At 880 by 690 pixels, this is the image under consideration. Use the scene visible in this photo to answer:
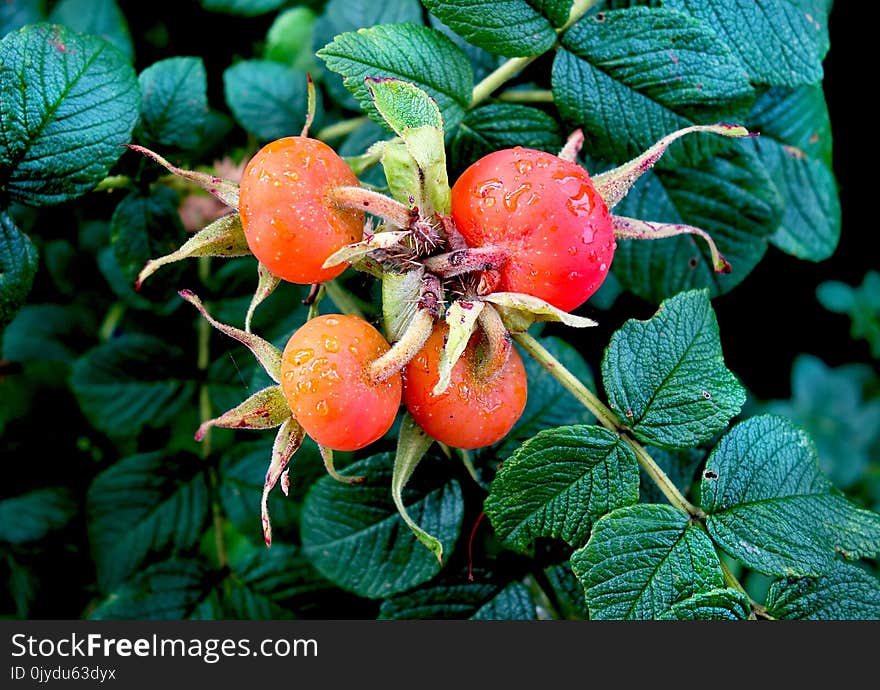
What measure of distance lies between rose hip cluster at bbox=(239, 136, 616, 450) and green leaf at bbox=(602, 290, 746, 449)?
0.74 ft

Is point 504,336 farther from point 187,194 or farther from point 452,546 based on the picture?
point 187,194

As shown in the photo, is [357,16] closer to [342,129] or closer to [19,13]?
[342,129]

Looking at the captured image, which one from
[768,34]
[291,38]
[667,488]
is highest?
[768,34]

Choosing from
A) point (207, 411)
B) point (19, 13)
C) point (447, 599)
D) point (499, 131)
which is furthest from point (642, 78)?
point (19, 13)

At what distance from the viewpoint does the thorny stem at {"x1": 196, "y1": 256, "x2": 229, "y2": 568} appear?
5.47 ft

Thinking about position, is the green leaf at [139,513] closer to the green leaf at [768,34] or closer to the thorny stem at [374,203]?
the thorny stem at [374,203]

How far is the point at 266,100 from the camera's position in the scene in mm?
1684

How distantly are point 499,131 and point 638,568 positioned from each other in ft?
2.24

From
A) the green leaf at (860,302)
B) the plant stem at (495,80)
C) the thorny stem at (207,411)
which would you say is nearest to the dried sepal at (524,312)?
the plant stem at (495,80)

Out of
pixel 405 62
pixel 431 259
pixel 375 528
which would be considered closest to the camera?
pixel 431 259

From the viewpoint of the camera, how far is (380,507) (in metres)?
1.35

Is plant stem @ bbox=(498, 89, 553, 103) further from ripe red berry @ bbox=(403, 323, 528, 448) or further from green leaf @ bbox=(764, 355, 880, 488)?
green leaf @ bbox=(764, 355, 880, 488)

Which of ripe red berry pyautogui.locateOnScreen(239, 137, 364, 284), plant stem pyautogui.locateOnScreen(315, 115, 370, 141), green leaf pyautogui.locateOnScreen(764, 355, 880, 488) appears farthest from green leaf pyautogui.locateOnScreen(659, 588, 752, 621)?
green leaf pyautogui.locateOnScreen(764, 355, 880, 488)

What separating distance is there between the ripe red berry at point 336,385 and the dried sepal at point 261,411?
5 centimetres
